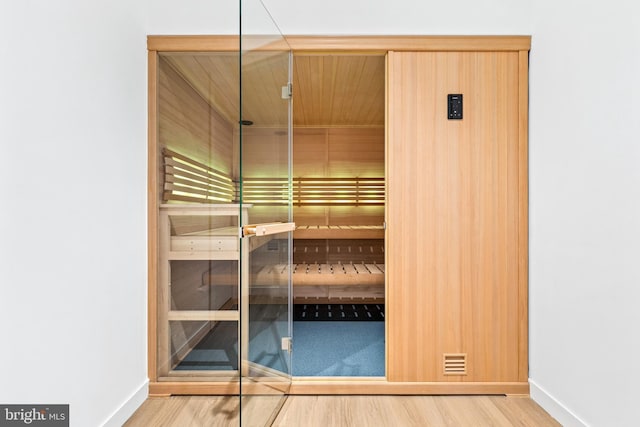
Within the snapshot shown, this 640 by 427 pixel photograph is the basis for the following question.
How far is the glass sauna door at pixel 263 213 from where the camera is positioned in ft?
5.32

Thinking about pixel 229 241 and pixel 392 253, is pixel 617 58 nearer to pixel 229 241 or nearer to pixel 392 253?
pixel 392 253

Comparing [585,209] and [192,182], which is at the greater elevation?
[192,182]

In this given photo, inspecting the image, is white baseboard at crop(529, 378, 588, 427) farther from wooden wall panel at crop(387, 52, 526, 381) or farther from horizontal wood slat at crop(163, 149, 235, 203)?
horizontal wood slat at crop(163, 149, 235, 203)

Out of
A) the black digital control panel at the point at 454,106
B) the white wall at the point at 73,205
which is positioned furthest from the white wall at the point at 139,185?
the black digital control panel at the point at 454,106

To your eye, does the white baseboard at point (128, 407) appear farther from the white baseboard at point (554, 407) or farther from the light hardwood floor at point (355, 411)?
the white baseboard at point (554, 407)

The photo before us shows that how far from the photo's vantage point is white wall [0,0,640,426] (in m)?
1.27

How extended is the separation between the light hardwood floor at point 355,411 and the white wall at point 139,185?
15 centimetres

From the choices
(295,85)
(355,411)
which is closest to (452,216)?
(355,411)

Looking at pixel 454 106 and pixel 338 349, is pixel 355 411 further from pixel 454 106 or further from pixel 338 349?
pixel 454 106

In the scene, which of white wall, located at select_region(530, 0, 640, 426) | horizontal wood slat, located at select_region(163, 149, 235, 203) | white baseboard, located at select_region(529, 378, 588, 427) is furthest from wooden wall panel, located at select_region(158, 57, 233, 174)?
white baseboard, located at select_region(529, 378, 588, 427)

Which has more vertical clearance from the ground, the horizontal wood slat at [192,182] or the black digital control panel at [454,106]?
the black digital control panel at [454,106]

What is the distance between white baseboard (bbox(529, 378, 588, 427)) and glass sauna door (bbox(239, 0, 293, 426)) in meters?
1.48

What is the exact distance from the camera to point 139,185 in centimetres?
206

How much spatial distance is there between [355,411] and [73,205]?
1.78m
